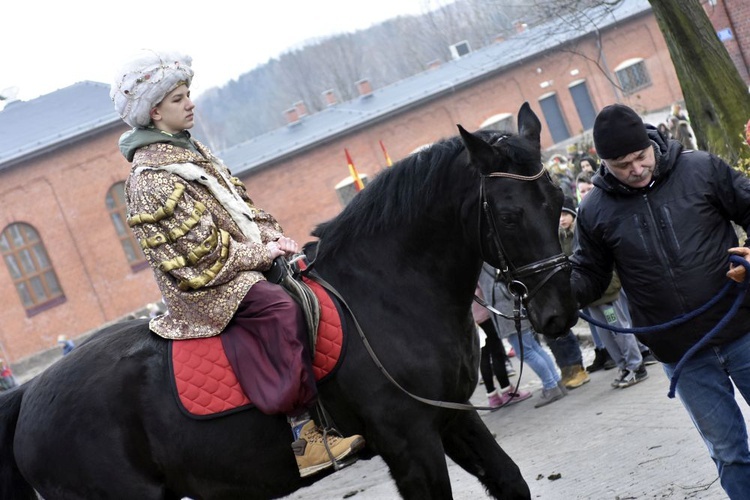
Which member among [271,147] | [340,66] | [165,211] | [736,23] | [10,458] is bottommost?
[10,458]

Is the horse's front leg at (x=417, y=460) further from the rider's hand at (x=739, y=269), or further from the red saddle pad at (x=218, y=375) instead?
the rider's hand at (x=739, y=269)

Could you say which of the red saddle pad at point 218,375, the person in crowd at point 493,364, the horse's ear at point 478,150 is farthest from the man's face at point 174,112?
the person in crowd at point 493,364

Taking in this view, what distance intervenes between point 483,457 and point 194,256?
6.17ft

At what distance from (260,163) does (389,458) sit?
37920 millimetres

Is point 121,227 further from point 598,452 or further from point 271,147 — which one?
point 598,452

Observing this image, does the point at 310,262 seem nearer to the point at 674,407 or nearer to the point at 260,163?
the point at 674,407

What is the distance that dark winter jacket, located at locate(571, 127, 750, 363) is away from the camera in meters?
4.39

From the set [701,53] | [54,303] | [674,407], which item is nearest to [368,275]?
[674,407]

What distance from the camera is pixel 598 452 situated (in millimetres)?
7422

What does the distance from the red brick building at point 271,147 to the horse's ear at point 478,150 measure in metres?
28.0

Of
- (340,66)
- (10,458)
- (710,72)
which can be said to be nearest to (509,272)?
(10,458)

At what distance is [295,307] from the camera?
15.6 ft

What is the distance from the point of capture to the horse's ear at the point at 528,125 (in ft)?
15.5

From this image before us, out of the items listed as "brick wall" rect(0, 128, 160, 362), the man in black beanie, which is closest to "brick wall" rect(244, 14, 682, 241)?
"brick wall" rect(0, 128, 160, 362)
